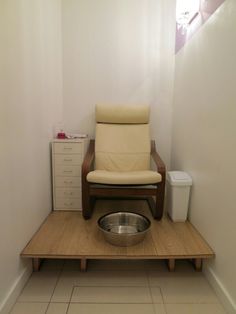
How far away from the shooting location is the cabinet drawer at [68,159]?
213cm

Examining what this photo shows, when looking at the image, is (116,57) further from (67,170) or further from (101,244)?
(101,244)

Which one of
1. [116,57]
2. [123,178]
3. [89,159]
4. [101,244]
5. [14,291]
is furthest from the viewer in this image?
[116,57]

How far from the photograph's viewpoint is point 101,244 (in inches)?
61.4

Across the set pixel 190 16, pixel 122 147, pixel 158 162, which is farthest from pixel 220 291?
pixel 190 16

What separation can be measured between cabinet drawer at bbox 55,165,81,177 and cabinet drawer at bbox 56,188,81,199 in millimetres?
148

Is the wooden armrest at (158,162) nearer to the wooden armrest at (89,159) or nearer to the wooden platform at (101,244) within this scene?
the wooden platform at (101,244)

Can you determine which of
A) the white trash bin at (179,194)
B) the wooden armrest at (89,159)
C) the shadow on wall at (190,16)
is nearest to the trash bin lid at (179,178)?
the white trash bin at (179,194)

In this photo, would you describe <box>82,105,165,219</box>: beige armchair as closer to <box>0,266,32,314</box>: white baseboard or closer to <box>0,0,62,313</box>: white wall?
<box>0,0,62,313</box>: white wall

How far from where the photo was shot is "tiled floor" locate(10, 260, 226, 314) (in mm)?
1249

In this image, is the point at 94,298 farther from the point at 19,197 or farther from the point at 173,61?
the point at 173,61

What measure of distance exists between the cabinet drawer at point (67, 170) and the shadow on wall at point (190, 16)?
1.61 metres

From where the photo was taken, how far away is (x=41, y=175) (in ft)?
6.16

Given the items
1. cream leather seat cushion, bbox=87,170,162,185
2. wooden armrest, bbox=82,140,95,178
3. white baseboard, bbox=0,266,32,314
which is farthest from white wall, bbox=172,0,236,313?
white baseboard, bbox=0,266,32,314

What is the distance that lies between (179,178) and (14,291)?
1424 mm
